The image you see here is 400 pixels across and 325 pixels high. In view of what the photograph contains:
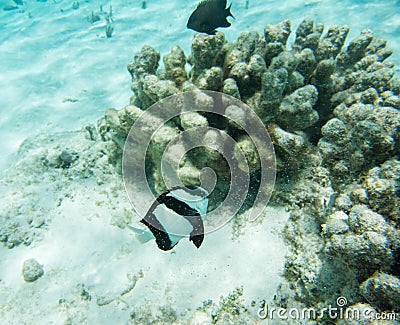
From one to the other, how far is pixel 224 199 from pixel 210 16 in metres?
2.04

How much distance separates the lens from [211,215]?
278 centimetres

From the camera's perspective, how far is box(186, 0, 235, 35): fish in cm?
279

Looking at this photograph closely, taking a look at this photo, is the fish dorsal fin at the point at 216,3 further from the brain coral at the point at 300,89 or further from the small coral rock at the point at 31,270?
the small coral rock at the point at 31,270

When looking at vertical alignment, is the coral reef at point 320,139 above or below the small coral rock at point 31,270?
above

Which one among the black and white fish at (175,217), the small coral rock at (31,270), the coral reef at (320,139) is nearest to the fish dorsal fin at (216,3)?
the coral reef at (320,139)

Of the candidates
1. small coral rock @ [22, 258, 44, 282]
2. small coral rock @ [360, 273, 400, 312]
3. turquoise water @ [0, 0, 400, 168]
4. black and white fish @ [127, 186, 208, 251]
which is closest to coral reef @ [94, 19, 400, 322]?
small coral rock @ [360, 273, 400, 312]

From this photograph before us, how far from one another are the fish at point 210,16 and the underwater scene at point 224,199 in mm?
15

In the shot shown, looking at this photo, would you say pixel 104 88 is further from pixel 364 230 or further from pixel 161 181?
pixel 364 230

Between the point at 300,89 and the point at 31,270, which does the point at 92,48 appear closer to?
the point at 31,270

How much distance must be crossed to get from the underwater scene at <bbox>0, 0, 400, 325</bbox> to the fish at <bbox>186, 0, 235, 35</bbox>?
0.01 metres

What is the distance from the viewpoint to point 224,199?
2811 mm

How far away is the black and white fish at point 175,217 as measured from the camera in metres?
1.92

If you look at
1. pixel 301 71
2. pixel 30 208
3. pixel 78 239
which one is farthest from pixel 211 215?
pixel 30 208

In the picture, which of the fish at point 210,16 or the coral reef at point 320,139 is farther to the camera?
the fish at point 210,16
